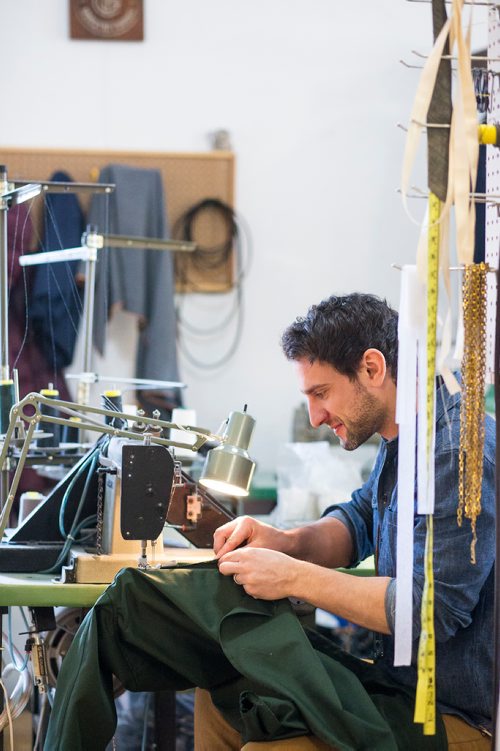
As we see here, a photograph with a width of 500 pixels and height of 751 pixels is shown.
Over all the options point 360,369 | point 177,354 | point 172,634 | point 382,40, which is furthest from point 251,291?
point 172,634

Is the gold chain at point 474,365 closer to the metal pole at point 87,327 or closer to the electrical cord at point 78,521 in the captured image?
the electrical cord at point 78,521

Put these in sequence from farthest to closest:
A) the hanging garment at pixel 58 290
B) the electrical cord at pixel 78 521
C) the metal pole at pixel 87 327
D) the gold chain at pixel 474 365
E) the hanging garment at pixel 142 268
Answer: the hanging garment at pixel 142 268 < the hanging garment at pixel 58 290 < the metal pole at pixel 87 327 < the electrical cord at pixel 78 521 < the gold chain at pixel 474 365

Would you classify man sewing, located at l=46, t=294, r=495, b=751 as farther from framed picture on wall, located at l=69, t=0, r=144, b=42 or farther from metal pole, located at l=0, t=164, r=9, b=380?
framed picture on wall, located at l=69, t=0, r=144, b=42

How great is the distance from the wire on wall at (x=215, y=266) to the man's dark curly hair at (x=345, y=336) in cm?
272

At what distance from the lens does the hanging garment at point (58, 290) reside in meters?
4.15

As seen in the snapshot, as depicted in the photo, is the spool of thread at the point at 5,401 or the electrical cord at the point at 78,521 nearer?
the electrical cord at the point at 78,521

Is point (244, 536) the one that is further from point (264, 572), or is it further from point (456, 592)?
point (456, 592)

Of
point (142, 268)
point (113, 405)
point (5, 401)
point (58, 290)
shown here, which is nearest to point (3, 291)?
point (5, 401)

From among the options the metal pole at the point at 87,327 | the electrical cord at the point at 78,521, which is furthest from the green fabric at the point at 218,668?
the metal pole at the point at 87,327

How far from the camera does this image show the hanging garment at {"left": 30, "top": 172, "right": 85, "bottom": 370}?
13.6 feet

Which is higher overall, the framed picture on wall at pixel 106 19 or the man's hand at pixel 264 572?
the framed picture on wall at pixel 106 19

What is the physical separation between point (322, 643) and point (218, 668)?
24 centimetres

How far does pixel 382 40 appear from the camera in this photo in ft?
16.6

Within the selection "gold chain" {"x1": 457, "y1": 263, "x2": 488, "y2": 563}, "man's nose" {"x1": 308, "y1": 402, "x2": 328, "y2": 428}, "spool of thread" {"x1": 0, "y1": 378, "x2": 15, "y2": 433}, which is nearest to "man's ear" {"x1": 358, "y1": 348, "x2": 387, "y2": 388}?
"man's nose" {"x1": 308, "y1": 402, "x2": 328, "y2": 428}
